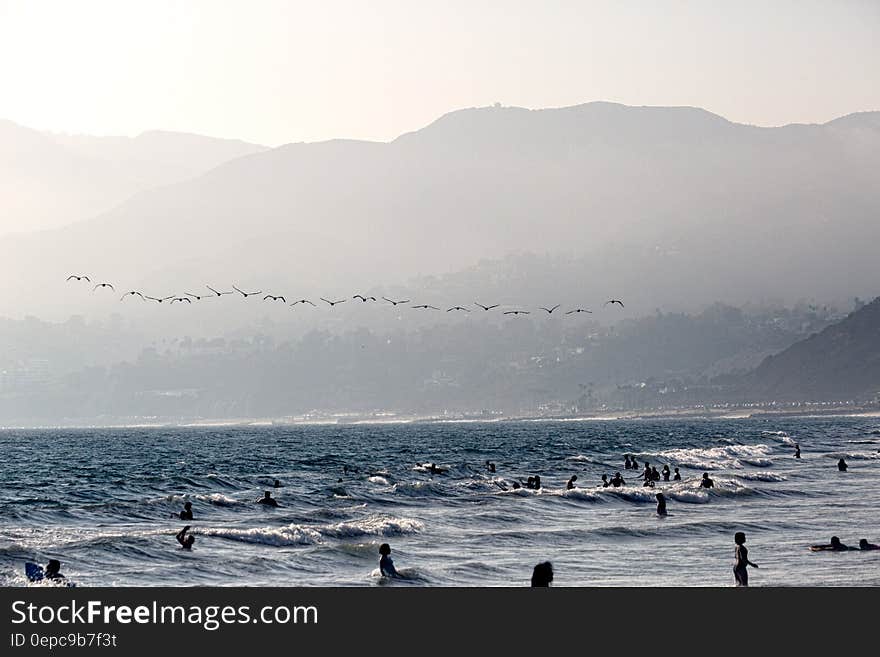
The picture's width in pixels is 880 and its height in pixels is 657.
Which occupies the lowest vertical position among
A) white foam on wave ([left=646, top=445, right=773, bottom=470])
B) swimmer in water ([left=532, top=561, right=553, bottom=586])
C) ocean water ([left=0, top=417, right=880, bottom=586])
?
ocean water ([left=0, top=417, right=880, bottom=586])

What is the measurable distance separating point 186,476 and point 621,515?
3850cm

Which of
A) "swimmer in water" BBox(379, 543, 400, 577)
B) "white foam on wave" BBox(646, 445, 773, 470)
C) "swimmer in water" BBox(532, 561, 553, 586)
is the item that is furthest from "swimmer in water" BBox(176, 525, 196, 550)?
"white foam on wave" BBox(646, 445, 773, 470)

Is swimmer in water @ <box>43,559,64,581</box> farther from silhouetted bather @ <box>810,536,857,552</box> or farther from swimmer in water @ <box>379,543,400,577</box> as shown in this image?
silhouetted bather @ <box>810,536,857,552</box>

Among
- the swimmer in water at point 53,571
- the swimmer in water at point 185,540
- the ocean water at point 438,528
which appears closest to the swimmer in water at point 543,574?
the ocean water at point 438,528

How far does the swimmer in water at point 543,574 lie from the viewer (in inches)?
929

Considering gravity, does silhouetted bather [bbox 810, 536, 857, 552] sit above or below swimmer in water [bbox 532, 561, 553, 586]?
below

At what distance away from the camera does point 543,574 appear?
78.9 ft

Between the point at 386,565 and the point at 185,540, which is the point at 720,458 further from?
the point at 386,565

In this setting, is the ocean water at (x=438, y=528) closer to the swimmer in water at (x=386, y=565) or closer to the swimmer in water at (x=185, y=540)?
the swimmer in water at (x=185, y=540)

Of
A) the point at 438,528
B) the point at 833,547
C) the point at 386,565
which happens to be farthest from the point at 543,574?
the point at 438,528

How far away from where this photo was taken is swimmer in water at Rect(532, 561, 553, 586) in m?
23.6
